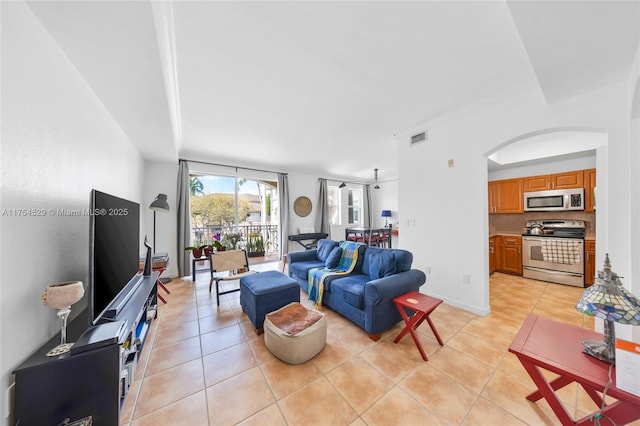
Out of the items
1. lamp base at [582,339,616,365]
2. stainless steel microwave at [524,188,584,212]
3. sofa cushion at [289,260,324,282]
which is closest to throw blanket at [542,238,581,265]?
stainless steel microwave at [524,188,584,212]

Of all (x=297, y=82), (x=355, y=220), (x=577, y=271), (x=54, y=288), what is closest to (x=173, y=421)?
(x=54, y=288)

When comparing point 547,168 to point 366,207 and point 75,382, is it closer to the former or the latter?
point 366,207

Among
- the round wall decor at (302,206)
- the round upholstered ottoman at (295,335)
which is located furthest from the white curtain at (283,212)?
the round upholstered ottoman at (295,335)

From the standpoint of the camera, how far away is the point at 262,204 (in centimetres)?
654

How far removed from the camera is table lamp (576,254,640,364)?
3.20ft

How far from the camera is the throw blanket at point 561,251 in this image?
3609 millimetres

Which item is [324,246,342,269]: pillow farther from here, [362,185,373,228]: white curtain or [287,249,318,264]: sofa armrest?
[362,185,373,228]: white curtain

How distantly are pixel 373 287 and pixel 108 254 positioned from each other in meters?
2.19

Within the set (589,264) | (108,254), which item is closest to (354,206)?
(589,264)

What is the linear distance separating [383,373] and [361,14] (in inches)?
105

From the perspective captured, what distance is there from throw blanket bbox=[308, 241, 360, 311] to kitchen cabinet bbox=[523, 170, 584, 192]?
3.98 metres

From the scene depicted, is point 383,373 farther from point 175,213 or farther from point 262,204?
point 262,204

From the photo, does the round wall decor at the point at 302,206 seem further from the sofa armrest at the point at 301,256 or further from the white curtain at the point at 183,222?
the white curtain at the point at 183,222

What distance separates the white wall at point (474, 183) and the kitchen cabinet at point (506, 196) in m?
2.56
